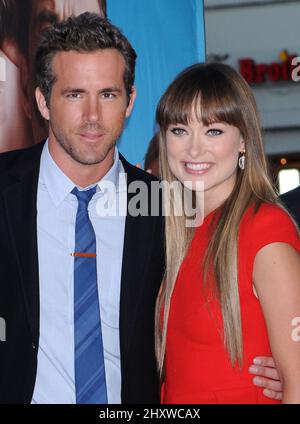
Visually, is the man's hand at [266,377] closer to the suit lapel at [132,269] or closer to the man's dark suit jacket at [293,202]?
the suit lapel at [132,269]

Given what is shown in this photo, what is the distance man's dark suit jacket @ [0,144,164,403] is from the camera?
229cm

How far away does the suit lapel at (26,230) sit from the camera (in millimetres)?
2293

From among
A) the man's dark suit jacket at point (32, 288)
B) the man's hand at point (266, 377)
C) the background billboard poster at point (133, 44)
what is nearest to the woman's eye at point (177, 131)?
the man's dark suit jacket at point (32, 288)

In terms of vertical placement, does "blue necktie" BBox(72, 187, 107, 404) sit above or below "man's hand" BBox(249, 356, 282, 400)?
above

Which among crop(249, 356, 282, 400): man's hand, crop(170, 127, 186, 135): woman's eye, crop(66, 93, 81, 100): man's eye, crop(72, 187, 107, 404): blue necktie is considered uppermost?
crop(66, 93, 81, 100): man's eye

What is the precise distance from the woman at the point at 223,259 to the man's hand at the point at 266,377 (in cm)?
2

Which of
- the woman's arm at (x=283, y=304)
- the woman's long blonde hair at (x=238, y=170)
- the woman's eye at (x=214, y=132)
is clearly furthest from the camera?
the woman's eye at (x=214, y=132)

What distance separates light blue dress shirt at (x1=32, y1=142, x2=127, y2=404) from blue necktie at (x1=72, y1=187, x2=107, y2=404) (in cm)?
2

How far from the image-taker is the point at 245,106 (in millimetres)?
2260

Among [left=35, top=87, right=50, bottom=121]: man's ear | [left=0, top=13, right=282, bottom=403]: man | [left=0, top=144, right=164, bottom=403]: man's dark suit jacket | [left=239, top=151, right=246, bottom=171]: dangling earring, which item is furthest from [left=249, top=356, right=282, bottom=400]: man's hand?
[left=35, top=87, right=50, bottom=121]: man's ear

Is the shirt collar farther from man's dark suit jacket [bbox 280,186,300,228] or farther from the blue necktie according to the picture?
man's dark suit jacket [bbox 280,186,300,228]
